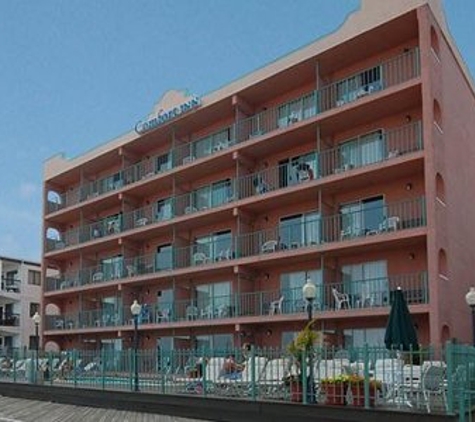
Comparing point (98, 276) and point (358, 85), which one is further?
point (98, 276)

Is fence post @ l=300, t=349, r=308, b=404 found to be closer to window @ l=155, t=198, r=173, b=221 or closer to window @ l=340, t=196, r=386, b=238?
window @ l=340, t=196, r=386, b=238

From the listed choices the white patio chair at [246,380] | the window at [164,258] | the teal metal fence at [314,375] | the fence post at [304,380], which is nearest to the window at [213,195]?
the window at [164,258]

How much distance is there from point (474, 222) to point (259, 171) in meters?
9.26

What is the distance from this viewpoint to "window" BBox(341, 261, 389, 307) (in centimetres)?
2545

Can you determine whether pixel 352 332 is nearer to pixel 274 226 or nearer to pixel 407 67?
pixel 274 226

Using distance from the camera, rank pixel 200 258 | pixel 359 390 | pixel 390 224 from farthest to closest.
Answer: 1. pixel 200 258
2. pixel 390 224
3. pixel 359 390

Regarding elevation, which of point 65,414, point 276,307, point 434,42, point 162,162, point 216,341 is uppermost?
point 434,42

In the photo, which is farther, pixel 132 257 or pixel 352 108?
pixel 132 257

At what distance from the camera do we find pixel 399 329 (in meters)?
17.9

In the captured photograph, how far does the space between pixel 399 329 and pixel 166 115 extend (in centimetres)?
2056

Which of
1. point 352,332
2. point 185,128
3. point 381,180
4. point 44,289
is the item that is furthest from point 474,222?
point 44,289

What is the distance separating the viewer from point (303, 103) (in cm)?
3006

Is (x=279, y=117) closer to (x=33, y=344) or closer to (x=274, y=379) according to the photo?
(x=274, y=379)

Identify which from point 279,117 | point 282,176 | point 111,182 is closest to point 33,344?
point 111,182
